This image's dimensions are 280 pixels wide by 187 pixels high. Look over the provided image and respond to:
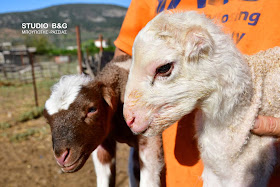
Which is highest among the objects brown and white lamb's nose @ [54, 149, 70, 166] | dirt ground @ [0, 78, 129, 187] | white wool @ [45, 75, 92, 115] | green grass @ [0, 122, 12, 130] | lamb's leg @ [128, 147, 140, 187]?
white wool @ [45, 75, 92, 115]

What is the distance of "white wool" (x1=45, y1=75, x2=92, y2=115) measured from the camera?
6.47 ft

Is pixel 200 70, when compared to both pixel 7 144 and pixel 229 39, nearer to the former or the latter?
pixel 229 39

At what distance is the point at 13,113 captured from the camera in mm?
8891

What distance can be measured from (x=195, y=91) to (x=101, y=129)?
113 cm

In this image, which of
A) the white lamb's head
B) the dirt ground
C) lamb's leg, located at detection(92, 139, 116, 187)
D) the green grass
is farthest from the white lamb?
the green grass

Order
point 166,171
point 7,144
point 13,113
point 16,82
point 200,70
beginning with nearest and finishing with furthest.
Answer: point 200,70, point 166,171, point 7,144, point 13,113, point 16,82

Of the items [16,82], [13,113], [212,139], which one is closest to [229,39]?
[212,139]

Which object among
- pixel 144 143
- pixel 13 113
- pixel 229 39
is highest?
pixel 229 39

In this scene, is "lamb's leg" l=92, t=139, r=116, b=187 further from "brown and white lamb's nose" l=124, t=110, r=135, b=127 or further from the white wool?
"brown and white lamb's nose" l=124, t=110, r=135, b=127

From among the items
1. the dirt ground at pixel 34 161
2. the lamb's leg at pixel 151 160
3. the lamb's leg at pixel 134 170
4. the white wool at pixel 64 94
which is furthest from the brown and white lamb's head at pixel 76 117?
the dirt ground at pixel 34 161

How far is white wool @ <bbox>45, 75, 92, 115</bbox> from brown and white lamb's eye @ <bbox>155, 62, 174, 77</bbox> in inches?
39.2

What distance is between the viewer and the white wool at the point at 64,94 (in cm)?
197

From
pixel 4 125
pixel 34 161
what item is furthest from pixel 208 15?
pixel 4 125

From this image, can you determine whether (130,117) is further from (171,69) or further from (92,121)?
(92,121)
